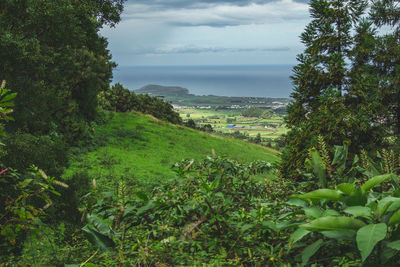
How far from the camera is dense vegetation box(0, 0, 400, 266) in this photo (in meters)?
1.71

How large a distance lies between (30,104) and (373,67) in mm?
10988

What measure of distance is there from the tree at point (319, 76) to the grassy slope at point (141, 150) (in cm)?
440

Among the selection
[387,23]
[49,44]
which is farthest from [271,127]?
[49,44]

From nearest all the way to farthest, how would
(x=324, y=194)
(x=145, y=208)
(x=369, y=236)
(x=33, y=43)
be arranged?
(x=369, y=236) < (x=324, y=194) < (x=145, y=208) < (x=33, y=43)

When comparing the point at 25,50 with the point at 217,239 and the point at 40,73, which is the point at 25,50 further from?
the point at 217,239

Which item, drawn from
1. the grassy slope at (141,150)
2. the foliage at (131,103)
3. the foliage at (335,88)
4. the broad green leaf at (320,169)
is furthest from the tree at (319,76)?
the foliage at (131,103)

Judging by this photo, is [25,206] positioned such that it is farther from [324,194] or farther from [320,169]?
[320,169]

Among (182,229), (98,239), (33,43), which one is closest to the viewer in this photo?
(98,239)

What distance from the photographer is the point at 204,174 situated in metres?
3.03

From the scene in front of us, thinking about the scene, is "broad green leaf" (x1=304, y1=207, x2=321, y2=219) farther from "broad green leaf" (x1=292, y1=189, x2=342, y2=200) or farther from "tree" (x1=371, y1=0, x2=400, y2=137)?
"tree" (x1=371, y1=0, x2=400, y2=137)

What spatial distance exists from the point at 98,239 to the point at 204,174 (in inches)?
58.0

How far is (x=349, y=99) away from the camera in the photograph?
9.73 meters

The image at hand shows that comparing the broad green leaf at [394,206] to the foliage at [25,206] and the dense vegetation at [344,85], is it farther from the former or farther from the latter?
the dense vegetation at [344,85]

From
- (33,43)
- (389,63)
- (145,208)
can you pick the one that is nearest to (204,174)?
(145,208)
